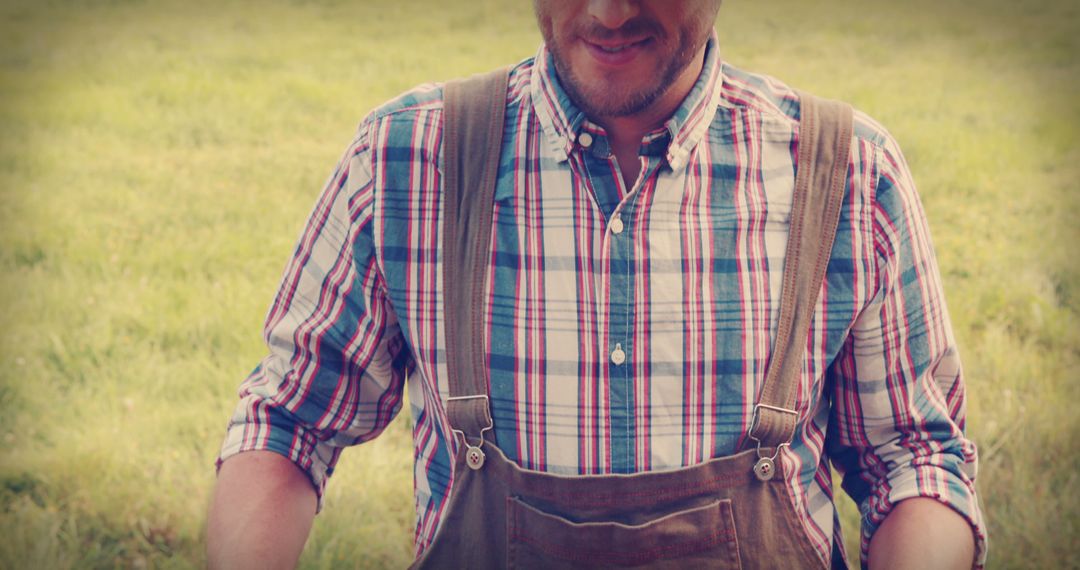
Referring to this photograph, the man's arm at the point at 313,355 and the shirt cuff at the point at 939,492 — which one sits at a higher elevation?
the man's arm at the point at 313,355

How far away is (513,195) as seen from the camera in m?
1.52

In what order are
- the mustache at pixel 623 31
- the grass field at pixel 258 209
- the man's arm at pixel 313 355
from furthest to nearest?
the grass field at pixel 258 209 → the man's arm at pixel 313 355 → the mustache at pixel 623 31

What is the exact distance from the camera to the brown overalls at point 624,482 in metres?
1.44

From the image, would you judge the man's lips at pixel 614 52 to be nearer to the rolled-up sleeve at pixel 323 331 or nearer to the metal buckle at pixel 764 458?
the rolled-up sleeve at pixel 323 331

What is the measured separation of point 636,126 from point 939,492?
0.74 meters

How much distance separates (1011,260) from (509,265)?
330 centimetres

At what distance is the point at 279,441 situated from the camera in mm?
1543

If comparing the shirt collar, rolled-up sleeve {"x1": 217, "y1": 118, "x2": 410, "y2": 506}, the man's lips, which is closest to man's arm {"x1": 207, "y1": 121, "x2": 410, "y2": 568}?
rolled-up sleeve {"x1": 217, "y1": 118, "x2": 410, "y2": 506}

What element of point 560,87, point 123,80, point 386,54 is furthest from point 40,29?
point 560,87

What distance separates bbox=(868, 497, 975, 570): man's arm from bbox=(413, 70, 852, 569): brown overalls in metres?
0.11

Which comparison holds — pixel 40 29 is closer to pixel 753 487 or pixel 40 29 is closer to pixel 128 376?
pixel 128 376

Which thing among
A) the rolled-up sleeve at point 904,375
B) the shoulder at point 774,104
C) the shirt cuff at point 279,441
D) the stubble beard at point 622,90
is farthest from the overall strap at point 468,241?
the rolled-up sleeve at point 904,375

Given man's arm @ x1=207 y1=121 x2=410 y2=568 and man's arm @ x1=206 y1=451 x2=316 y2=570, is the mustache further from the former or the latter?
man's arm @ x1=206 y1=451 x2=316 y2=570

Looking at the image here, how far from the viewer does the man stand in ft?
4.82
